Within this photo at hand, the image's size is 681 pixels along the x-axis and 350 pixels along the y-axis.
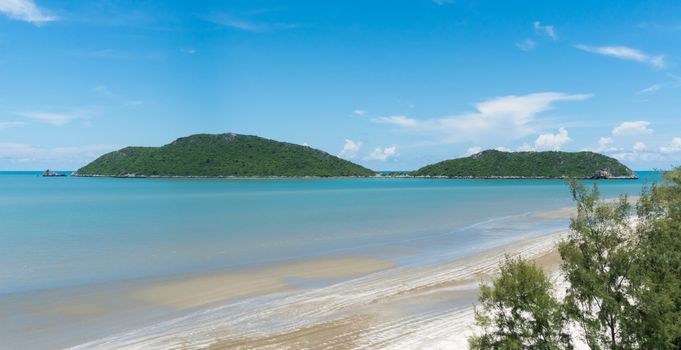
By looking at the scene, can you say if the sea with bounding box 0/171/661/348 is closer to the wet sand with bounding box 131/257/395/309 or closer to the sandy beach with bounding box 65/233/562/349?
the wet sand with bounding box 131/257/395/309

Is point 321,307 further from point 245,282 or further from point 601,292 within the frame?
point 601,292

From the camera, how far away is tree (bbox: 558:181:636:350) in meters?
10.8

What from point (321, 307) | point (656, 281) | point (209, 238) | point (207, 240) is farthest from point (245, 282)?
point (656, 281)

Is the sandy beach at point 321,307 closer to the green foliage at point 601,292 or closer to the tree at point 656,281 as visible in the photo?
the green foliage at point 601,292

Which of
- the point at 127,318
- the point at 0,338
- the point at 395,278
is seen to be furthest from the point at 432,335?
the point at 0,338

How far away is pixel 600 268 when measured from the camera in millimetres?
11141

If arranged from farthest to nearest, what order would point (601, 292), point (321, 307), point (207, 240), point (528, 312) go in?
point (207, 240) → point (321, 307) → point (528, 312) → point (601, 292)

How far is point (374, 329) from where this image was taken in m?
15.8

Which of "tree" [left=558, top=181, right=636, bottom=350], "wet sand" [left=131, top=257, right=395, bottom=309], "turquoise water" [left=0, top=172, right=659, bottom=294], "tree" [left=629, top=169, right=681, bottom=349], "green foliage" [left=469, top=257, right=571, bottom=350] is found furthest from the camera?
"turquoise water" [left=0, top=172, right=659, bottom=294]

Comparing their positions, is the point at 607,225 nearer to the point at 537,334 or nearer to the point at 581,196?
the point at 581,196

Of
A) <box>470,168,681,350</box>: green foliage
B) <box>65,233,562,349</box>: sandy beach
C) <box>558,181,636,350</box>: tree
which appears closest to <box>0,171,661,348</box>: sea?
<box>65,233,562,349</box>: sandy beach

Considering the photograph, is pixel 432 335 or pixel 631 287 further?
pixel 432 335

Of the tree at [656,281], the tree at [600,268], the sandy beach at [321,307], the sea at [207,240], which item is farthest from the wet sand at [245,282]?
the tree at [656,281]

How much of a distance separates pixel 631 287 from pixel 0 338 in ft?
63.1
